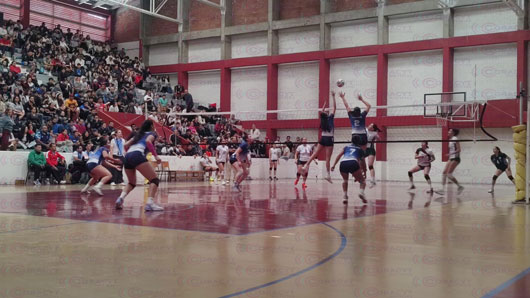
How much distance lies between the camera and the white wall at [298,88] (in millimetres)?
37562

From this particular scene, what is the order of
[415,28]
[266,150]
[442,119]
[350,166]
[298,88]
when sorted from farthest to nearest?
[298,88] → [266,150] → [415,28] → [442,119] → [350,166]

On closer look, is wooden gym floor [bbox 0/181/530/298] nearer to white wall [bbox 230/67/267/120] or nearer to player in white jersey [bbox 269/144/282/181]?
player in white jersey [bbox 269/144/282/181]

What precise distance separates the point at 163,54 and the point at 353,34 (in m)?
15.7

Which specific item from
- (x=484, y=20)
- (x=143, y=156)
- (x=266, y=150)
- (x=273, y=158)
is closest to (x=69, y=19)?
(x=266, y=150)

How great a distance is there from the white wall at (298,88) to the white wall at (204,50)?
5.61 m

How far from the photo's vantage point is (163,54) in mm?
43719

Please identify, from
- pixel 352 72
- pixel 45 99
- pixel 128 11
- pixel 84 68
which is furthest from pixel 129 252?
pixel 128 11

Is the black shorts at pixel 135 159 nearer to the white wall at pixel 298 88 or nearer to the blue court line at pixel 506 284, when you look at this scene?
the blue court line at pixel 506 284

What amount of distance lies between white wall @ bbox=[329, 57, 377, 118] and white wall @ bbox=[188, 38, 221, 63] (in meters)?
9.45

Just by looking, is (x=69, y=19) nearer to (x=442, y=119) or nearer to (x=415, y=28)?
(x=415, y=28)

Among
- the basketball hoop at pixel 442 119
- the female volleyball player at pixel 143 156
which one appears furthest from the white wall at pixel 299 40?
the female volleyball player at pixel 143 156

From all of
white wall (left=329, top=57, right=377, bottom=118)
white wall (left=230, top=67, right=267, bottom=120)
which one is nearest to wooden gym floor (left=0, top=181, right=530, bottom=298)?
white wall (left=329, top=57, right=377, bottom=118)

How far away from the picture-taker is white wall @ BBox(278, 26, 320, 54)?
37.7 m

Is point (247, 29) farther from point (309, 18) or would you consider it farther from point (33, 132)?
point (33, 132)
